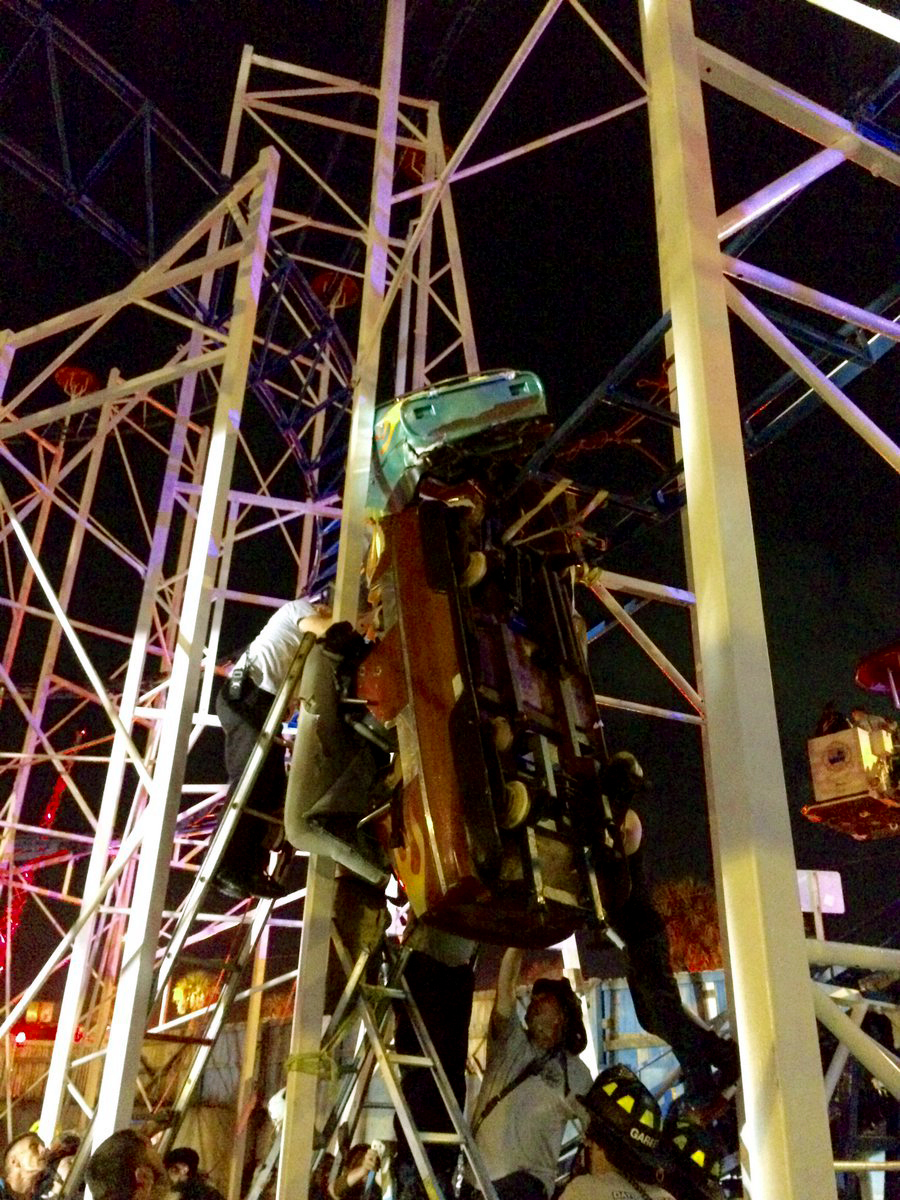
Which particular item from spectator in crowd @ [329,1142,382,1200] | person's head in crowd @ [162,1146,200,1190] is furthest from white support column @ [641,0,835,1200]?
person's head in crowd @ [162,1146,200,1190]

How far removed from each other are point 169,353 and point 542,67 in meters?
6.66

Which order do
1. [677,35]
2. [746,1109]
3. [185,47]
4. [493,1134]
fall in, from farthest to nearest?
[185,47] < [493,1134] < [677,35] < [746,1109]

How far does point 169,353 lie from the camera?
1446 centimetres

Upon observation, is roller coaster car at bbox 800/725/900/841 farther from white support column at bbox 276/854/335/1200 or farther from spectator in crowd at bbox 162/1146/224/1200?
spectator in crowd at bbox 162/1146/224/1200

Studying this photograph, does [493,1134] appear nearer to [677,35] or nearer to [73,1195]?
[73,1195]

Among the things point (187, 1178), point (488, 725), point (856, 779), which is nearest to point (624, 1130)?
point (488, 725)

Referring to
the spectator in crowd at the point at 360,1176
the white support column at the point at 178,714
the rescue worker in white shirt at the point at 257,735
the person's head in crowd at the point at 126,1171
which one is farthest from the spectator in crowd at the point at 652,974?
the white support column at the point at 178,714

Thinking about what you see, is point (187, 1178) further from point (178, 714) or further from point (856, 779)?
point (856, 779)

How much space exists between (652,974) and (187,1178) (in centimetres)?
354

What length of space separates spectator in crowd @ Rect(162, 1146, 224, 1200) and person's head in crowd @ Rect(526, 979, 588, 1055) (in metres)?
2.06

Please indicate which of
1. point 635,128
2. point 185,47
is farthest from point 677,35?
point 635,128

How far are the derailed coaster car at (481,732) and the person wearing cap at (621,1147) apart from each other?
720mm

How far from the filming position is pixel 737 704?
2152 millimetres

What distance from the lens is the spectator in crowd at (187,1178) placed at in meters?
5.59
